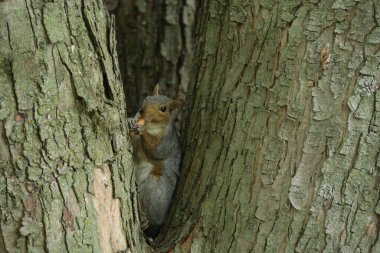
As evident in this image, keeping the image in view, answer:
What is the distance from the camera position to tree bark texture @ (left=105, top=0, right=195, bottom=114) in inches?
168

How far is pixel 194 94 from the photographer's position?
2.90 m

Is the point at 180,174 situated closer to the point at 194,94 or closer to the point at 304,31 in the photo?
the point at 194,94

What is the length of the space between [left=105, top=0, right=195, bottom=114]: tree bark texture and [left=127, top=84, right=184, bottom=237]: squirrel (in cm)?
85

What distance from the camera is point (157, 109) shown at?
3410 millimetres

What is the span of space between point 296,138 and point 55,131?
944mm

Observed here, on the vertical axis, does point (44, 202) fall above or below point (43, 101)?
below

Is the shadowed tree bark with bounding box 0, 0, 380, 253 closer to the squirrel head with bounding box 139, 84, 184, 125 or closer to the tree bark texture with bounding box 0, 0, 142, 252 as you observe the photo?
the tree bark texture with bounding box 0, 0, 142, 252

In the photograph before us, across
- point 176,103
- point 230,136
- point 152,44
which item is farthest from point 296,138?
point 152,44

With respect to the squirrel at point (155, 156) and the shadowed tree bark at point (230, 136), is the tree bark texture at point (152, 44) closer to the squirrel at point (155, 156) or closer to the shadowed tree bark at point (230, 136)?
the squirrel at point (155, 156)

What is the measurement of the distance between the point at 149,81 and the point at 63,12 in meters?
2.24

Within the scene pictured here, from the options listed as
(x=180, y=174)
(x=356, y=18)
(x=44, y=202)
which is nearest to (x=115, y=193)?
(x=44, y=202)

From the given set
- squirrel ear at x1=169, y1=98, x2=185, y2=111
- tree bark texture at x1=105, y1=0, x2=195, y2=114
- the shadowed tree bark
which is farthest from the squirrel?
tree bark texture at x1=105, y1=0, x2=195, y2=114

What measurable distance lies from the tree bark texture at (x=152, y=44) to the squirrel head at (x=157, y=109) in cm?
92

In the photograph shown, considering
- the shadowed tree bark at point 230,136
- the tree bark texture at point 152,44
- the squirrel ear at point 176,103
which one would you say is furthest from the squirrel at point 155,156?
the tree bark texture at point 152,44
